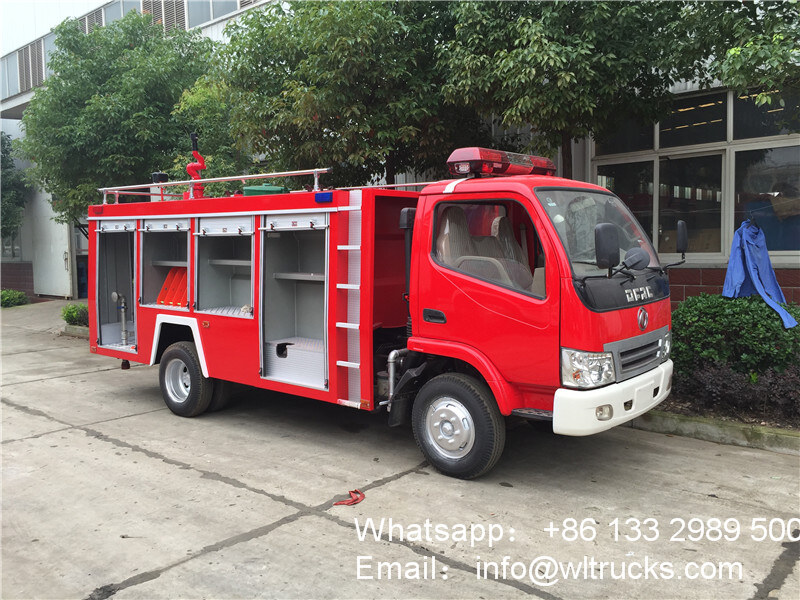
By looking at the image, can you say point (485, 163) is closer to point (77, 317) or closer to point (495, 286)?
point (495, 286)

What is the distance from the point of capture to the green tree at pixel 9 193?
21.3m

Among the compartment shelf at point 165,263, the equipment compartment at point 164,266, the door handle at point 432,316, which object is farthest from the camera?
the compartment shelf at point 165,263

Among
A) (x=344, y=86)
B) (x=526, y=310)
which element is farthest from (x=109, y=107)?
(x=526, y=310)

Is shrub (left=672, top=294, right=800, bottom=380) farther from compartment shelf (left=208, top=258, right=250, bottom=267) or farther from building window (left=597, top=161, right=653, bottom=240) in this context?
compartment shelf (left=208, top=258, right=250, bottom=267)

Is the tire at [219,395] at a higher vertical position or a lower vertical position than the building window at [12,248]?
lower

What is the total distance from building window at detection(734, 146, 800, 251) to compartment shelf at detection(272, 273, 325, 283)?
247 inches

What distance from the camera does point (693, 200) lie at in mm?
9742

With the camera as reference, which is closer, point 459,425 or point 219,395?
point 459,425

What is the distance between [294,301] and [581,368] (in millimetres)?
3368

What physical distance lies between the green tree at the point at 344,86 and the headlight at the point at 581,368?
4502 millimetres

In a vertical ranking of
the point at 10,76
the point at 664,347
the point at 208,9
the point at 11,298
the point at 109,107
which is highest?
the point at 10,76

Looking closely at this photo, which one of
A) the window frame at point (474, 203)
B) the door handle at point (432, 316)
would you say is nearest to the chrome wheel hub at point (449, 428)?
the door handle at point (432, 316)

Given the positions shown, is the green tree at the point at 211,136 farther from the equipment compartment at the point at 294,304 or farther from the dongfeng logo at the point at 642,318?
the dongfeng logo at the point at 642,318

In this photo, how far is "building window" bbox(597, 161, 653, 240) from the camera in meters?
10.1
